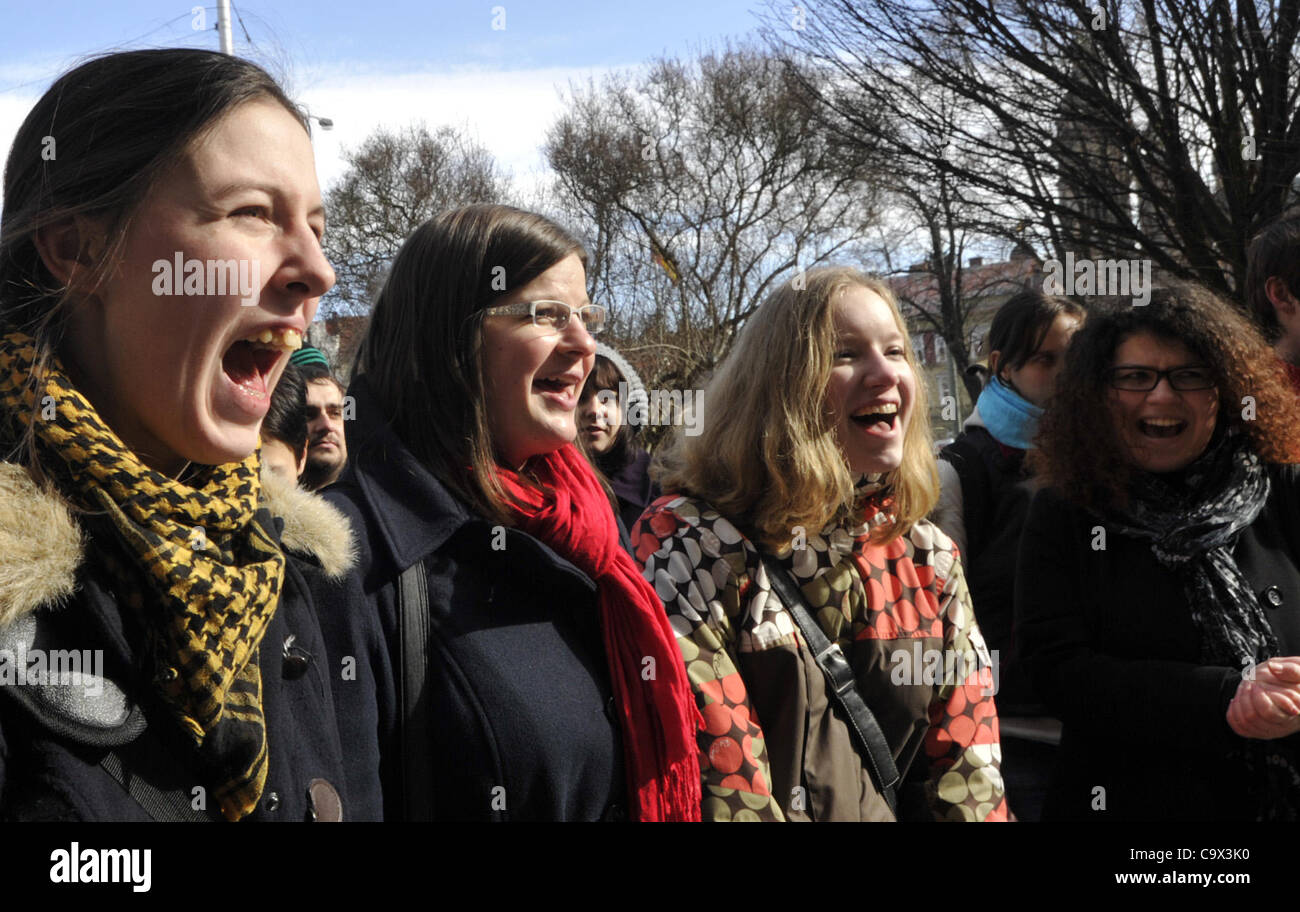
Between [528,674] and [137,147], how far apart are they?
3.39 ft

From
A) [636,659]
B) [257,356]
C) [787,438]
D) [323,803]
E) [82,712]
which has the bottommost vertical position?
[323,803]

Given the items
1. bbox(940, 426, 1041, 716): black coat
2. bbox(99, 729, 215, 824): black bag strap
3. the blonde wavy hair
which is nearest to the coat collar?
bbox(99, 729, 215, 824): black bag strap

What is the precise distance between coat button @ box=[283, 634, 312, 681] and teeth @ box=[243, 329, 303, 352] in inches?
16.5

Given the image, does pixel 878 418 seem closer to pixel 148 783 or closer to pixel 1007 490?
pixel 1007 490

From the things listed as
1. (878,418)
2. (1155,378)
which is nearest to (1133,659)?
(1155,378)

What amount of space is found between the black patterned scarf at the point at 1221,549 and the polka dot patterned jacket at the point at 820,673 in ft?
2.12

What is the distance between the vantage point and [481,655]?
6.19 ft

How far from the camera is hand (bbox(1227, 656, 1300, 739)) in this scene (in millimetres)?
2555

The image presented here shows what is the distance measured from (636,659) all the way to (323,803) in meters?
0.70

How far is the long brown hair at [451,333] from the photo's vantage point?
2.08 metres

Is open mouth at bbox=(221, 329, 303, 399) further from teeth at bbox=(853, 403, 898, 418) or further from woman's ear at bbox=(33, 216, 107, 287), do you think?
teeth at bbox=(853, 403, 898, 418)

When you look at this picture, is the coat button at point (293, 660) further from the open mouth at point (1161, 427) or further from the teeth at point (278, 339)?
the open mouth at point (1161, 427)
